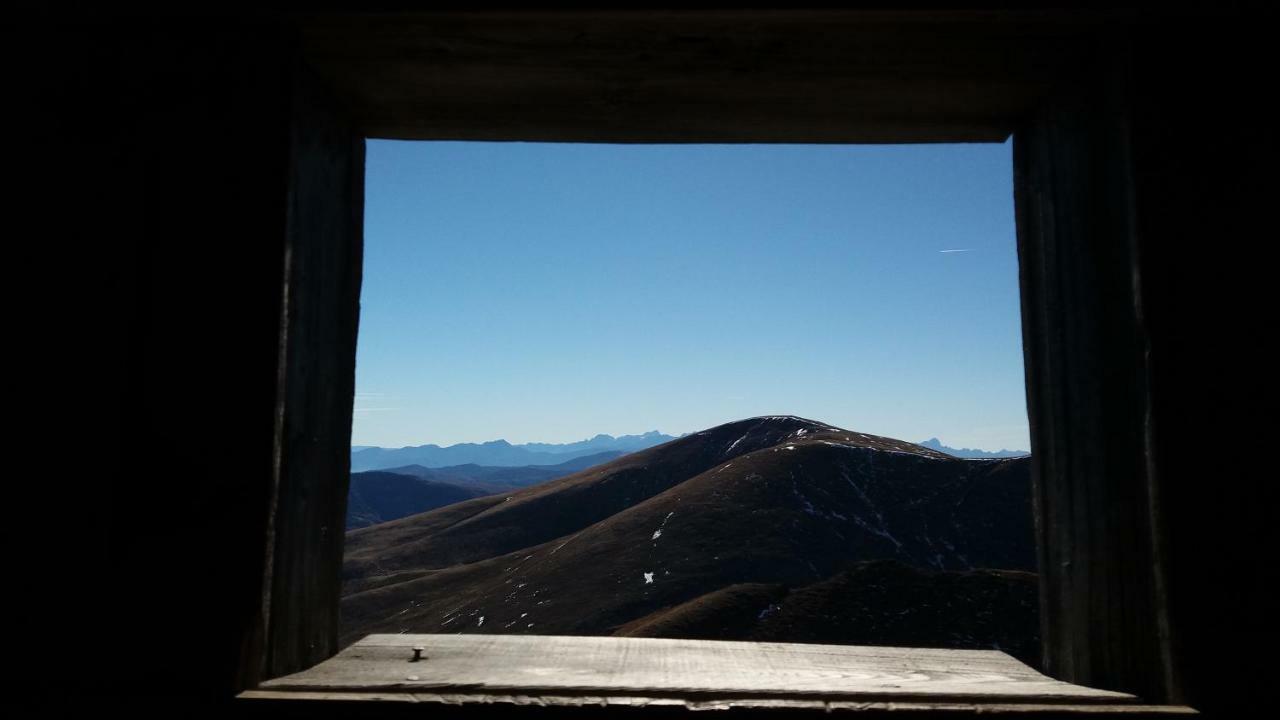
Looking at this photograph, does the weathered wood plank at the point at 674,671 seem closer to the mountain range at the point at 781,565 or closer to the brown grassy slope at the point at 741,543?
the mountain range at the point at 781,565

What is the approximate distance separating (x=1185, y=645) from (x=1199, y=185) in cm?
123

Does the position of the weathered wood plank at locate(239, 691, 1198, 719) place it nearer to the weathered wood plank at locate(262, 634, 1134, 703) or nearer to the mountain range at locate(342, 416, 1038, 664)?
the weathered wood plank at locate(262, 634, 1134, 703)

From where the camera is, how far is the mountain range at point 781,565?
23812 mm

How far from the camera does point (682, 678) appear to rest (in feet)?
6.88

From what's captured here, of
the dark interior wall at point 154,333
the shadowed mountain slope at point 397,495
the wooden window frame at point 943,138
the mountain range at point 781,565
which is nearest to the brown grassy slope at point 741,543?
the mountain range at point 781,565

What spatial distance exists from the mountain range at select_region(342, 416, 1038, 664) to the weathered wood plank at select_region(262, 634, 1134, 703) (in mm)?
21925

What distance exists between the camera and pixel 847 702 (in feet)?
6.19

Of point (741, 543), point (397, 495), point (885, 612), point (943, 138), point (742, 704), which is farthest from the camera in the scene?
point (397, 495)

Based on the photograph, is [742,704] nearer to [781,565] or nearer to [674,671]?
[674,671]

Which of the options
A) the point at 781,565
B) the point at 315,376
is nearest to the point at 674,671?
the point at 315,376

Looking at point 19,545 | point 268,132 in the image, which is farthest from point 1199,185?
point 19,545

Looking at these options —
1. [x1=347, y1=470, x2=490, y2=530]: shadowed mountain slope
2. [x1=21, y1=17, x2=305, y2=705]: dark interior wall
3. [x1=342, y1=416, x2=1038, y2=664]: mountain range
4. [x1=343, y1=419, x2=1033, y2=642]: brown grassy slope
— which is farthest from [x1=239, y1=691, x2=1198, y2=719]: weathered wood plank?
[x1=347, y1=470, x2=490, y2=530]: shadowed mountain slope

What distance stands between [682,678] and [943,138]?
2.13 metres

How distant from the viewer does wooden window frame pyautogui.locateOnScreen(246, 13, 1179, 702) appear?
2.01m
